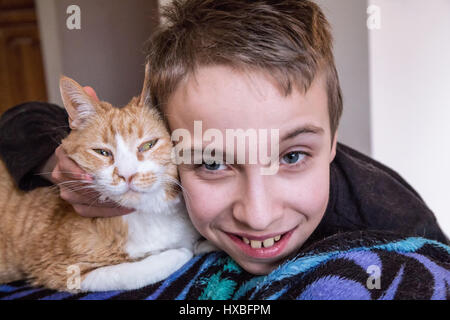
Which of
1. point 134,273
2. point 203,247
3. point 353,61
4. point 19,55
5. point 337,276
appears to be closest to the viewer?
point 337,276

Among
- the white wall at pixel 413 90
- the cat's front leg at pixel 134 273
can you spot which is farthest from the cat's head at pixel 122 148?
the white wall at pixel 413 90

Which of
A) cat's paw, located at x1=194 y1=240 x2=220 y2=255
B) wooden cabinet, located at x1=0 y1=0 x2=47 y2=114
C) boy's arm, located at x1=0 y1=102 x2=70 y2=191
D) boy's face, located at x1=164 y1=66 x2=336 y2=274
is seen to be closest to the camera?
boy's face, located at x1=164 y1=66 x2=336 y2=274

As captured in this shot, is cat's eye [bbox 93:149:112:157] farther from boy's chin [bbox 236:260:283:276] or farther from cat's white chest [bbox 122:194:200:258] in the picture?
boy's chin [bbox 236:260:283:276]

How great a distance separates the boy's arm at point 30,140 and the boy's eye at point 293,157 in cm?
64

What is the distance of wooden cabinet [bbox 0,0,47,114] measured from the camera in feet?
10.4

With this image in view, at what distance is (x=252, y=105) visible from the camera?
70 centimetres

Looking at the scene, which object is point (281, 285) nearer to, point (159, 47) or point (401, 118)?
point (159, 47)

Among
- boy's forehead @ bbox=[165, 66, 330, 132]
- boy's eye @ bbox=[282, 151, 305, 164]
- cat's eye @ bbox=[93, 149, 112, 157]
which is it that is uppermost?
boy's forehead @ bbox=[165, 66, 330, 132]

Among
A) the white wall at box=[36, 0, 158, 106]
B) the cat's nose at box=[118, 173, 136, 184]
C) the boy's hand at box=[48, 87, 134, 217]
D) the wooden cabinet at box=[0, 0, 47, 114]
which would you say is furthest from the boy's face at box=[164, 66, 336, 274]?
the wooden cabinet at box=[0, 0, 47, 114]

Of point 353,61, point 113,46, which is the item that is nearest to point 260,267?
point 353,61

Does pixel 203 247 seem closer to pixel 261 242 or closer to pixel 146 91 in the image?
pixel 261 242

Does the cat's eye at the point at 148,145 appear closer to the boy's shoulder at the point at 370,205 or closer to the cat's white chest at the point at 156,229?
the cat's white chest at the point at 156,229

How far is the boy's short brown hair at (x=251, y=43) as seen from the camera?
734 millimetres

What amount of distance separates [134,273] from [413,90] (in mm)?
1226
